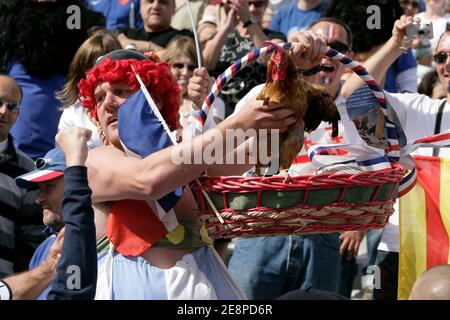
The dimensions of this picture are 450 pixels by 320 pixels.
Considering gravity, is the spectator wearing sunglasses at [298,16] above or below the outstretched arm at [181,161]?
above

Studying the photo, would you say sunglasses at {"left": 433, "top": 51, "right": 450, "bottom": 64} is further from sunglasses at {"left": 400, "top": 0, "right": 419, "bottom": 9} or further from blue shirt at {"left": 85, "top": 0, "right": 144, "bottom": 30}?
blue shirt at {"left": 85, "top": 0, "right": 144, "bottom": 30}

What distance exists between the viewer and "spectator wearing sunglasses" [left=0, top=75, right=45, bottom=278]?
4.98 m

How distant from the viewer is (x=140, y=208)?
312cm

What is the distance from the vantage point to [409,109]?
15.1 feet

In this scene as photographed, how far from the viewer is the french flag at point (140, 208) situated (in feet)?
10.0

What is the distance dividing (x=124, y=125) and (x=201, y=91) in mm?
1659

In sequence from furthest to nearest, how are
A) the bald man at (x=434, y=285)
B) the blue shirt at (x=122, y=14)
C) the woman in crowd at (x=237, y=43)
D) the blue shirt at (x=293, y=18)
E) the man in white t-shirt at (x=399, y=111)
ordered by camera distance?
the blue shirt at (x=122, y=14), the blue shirt at (x=293, y=18), the woman in crowd at (x=237, y=43), the man in white t-shirt at (x=399, y=111), the bald man at (x=434, y=285)

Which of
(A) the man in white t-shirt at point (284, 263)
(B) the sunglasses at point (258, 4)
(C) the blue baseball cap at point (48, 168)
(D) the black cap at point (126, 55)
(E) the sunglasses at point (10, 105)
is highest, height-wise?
(B) the sunglasses at point (258, 4)

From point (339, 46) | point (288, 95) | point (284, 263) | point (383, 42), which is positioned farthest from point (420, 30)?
point (288, 95)

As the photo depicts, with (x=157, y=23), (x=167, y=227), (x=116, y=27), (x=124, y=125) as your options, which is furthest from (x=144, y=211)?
(x=116, y=27)

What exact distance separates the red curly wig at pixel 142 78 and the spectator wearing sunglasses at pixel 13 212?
1.66 meters

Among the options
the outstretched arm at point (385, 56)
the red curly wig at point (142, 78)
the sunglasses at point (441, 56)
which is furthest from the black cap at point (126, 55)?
the sunglasses at point (441, 56)

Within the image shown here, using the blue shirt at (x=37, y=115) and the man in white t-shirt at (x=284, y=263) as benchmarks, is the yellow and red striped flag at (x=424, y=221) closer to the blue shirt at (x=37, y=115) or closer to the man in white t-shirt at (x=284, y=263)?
the man in white t-shirt at (x=284, y=263)

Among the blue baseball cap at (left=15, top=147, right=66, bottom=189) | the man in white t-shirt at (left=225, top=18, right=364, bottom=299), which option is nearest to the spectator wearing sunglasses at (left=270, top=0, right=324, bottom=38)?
the man in white t-shirt at (left=225, top=18, right=364, bottom=299)
